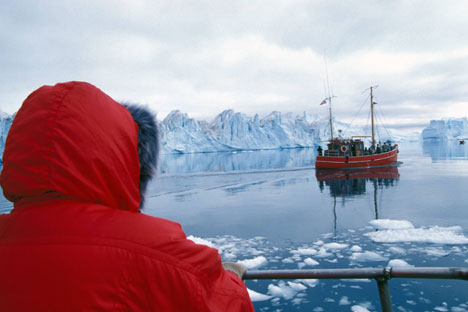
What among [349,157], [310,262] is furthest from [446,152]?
[310,262]

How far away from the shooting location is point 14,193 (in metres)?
0.80

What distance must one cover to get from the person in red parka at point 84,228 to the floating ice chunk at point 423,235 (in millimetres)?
6359

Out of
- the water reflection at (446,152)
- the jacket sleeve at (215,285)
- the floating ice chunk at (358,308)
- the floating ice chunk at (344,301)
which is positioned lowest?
the floating ice chunk at (344,301)

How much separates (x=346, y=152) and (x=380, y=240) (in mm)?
20680

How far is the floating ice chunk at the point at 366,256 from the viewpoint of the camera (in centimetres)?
525

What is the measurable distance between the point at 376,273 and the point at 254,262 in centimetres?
404

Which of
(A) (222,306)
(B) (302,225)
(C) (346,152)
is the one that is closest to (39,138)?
(A) (222,306)

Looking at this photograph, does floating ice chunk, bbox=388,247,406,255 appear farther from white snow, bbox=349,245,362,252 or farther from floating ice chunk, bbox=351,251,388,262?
white snow, bbox=349,245,362,252

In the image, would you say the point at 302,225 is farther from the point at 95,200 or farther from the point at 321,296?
the point at 95,200

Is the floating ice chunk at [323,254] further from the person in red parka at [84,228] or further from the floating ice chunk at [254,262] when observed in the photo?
the person in red parka at [84,228]

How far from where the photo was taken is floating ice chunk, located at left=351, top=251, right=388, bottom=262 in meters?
5.25

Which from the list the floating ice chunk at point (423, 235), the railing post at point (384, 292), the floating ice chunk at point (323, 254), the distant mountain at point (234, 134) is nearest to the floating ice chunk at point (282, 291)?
the floating ice chunk at point (323, 254)

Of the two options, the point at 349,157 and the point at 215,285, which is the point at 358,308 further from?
the point at 349,157

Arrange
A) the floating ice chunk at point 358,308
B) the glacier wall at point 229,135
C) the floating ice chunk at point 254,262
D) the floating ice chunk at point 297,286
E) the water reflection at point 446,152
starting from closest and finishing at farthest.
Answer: the floating ice chunk at point 358,308 < the floating ice chunk at point 297,286 < the floating ice chunk at point 254,262 < the water reflection at point 446,152 < the glacier wall at point 229,135
